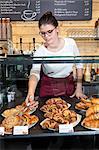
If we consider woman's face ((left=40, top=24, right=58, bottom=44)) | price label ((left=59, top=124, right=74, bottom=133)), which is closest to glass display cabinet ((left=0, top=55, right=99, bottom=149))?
price label ((left=59, top=124, right=74, bottom=133))

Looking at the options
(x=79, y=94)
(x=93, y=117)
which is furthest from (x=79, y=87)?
(x=93, y=117)

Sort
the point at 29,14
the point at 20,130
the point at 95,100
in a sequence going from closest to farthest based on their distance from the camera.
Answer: the point at 20,130
the point at 95,100
the point at 29,14

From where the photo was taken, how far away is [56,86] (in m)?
1.45

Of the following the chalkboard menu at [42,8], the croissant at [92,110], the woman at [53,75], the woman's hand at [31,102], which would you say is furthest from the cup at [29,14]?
the croissant at [92,110]

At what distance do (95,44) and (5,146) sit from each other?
5.25 feet

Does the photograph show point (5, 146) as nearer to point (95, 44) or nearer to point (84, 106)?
point (84, 106)

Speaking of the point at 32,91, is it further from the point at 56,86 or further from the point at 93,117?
the point at 93,117

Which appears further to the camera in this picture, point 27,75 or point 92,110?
point 27,75

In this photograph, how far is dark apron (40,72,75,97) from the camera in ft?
4.73

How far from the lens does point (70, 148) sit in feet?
4.37

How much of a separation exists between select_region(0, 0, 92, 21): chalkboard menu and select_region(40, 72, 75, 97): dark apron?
1762 millimetres

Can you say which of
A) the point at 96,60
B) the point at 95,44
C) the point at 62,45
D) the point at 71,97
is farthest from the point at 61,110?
the point at 95,44

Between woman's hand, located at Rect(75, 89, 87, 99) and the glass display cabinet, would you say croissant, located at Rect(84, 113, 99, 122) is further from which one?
woman's hand, located at Rect(75, 89, 87, 99)

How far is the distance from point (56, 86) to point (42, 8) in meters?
1.85
